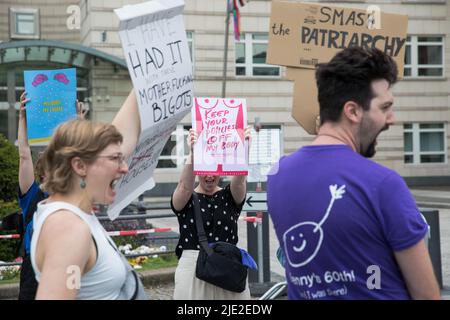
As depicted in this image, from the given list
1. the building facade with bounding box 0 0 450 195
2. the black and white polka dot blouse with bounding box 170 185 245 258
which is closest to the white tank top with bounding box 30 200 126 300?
the black and white polka dot blouse with bounding box 170 185 245 258

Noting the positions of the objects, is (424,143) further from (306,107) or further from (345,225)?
(345,225)

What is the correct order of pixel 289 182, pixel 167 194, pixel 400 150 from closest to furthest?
pixel 289 182, pixel 167 194, pixel 400 150

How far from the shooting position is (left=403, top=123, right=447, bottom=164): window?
117ft

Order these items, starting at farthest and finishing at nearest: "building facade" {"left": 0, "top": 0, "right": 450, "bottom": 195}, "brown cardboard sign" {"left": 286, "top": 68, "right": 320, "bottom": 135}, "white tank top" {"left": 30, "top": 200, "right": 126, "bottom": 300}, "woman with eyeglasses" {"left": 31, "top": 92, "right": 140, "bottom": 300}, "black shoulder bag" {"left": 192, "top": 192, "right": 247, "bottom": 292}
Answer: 1. "building facade" {"left": 0, "top": 0, "right": 450, "bottom": 195}
2. "black shoulder bag" {"left": 192, "top": 192, "right": 247, "bottom": 292}
3. "brown cardboard sign" {"left": 286, "top": 68, "right": 320, "bottom": 135}
4. "white tank top" {"left": 30, "top": 200, "right": 126, "bottom": 300}
5. "woman with eyeglasses" {"left": 31, "top": 92, "right": 140, "bottom": 300}

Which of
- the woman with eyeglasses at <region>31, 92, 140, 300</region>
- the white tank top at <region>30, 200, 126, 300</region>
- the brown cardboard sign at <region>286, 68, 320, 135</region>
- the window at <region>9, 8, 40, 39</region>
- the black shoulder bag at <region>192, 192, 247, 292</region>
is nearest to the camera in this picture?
the woman with eyeglasses at <region>31, 92, 140, 300</region>

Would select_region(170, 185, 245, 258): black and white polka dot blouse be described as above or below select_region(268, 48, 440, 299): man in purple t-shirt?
below

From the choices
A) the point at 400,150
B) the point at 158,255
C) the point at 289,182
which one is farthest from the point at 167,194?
the point at 289,182

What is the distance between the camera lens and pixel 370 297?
7.81ft

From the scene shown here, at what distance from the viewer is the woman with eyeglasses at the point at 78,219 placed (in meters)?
2.25

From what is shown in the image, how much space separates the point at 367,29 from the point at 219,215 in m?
1.59

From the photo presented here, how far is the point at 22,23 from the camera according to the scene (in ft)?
117

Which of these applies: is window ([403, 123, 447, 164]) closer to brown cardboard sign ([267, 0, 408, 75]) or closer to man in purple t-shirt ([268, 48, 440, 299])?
brown cardboard sign ([267, 0, 408, 75])

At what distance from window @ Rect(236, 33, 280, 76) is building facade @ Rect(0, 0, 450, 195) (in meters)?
0.05

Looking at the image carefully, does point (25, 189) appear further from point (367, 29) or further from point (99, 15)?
point (99, 15)
